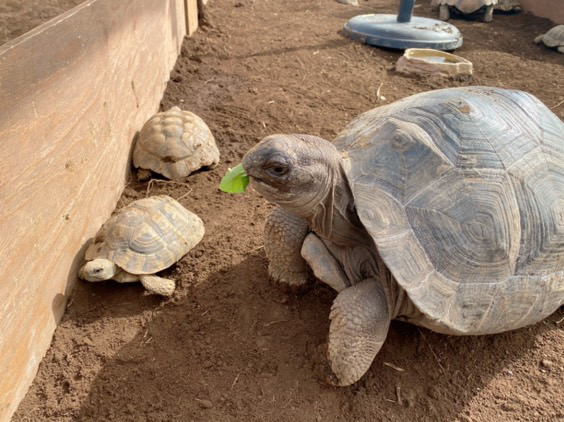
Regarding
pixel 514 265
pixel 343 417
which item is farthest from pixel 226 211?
pixel 514 265

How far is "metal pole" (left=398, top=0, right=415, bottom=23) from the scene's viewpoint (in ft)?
21.4

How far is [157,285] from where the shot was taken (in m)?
2.79

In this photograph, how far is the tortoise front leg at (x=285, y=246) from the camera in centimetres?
257

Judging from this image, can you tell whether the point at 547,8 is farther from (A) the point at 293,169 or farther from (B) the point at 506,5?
(A) the point at 293,169

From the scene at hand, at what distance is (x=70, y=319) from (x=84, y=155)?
3.20 ft

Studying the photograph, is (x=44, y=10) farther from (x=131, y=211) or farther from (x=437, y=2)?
(x=437, y=2)

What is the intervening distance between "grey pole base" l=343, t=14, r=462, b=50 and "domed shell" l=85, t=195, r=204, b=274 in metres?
4.44

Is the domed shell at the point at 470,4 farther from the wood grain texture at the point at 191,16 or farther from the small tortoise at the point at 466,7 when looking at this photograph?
the wood grain texture at the point at 191,16

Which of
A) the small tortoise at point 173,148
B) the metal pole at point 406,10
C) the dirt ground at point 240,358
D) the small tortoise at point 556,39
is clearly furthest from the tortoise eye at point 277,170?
the small tortoise at point 556,39

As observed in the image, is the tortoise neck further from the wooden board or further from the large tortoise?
the wooden board

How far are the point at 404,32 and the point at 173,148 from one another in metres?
4.02

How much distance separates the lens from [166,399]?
2.26 m

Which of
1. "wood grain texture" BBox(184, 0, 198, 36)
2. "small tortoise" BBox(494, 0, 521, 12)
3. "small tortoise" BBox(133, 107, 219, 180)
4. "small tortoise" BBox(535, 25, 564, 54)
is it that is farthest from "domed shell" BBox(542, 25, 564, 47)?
"small tortoise" BBox(133, 107, 219, 180)

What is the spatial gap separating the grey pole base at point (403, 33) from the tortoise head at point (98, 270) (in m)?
5.00
